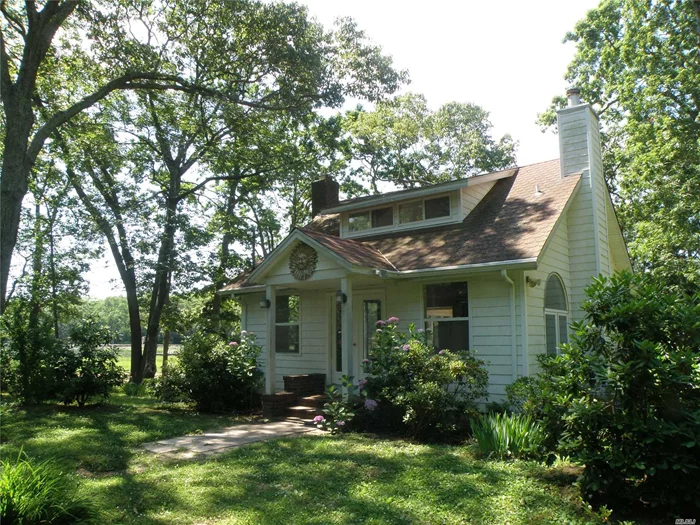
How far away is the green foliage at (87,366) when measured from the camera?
10984mm

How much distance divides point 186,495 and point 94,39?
1267 cm

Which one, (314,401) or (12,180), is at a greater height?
(12,180)

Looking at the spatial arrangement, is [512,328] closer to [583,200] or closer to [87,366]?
[583,200]

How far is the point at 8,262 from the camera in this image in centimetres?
981

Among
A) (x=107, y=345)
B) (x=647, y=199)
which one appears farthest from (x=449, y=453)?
(x=647, y=199)

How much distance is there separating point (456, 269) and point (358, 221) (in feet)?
15.2

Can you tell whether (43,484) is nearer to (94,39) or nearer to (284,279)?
(284,279)

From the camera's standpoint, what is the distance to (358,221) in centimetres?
1367

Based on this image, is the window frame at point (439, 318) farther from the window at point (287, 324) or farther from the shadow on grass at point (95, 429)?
the shadow on grass at point (95, 429)

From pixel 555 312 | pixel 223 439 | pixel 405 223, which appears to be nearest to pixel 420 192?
pixel 405 223

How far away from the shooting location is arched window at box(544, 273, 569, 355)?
33.8 feet

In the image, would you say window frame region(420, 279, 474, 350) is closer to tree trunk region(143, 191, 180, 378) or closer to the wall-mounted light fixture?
the wall-mounted light fixture

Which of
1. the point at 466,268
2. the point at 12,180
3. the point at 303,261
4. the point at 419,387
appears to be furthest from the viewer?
the point at 303,261

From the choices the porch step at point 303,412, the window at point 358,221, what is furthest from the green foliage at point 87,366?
the window at point 358,221
